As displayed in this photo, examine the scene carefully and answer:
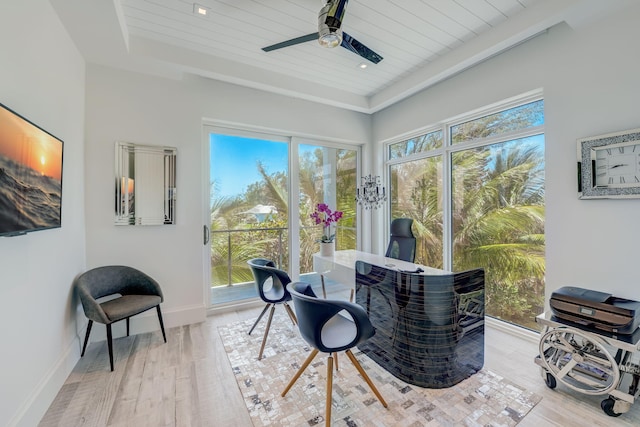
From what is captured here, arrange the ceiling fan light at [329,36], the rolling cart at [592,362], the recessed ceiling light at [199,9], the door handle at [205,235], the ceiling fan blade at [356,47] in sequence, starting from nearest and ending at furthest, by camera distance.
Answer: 1. the rolling cart at [592,362]
2. the ceiling fan light at [329,36]
3. the ceiling fan blade at [356,47]
4. the recessed ceiling light at [199,9]
5. the door handle at [205,235]

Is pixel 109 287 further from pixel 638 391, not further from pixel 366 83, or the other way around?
pixel 638 391

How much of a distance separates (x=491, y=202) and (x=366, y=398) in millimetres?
2447

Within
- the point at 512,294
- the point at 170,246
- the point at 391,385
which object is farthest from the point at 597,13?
the point at 170,246

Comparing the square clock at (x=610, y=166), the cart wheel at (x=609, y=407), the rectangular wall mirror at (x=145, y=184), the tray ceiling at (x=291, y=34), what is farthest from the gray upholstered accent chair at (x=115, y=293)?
the square clock at (x=610, y=166)

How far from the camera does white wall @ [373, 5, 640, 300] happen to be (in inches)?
79.7

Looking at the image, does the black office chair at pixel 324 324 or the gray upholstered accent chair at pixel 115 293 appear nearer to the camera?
the black office chair at pixel 324 324

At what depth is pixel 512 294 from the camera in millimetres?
2893

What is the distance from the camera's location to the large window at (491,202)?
8.87ft

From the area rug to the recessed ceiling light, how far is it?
3016 mm

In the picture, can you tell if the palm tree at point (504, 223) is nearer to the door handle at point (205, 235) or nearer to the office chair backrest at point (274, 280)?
the office chair backrest at point (274, 280)

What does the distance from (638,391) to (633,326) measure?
17.2 inches

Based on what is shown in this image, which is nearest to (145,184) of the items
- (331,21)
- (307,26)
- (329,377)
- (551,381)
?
(307,26)

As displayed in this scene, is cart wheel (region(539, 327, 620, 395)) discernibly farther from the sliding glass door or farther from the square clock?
the sliding glass door

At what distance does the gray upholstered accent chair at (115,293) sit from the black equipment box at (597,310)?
3421 millimetres
